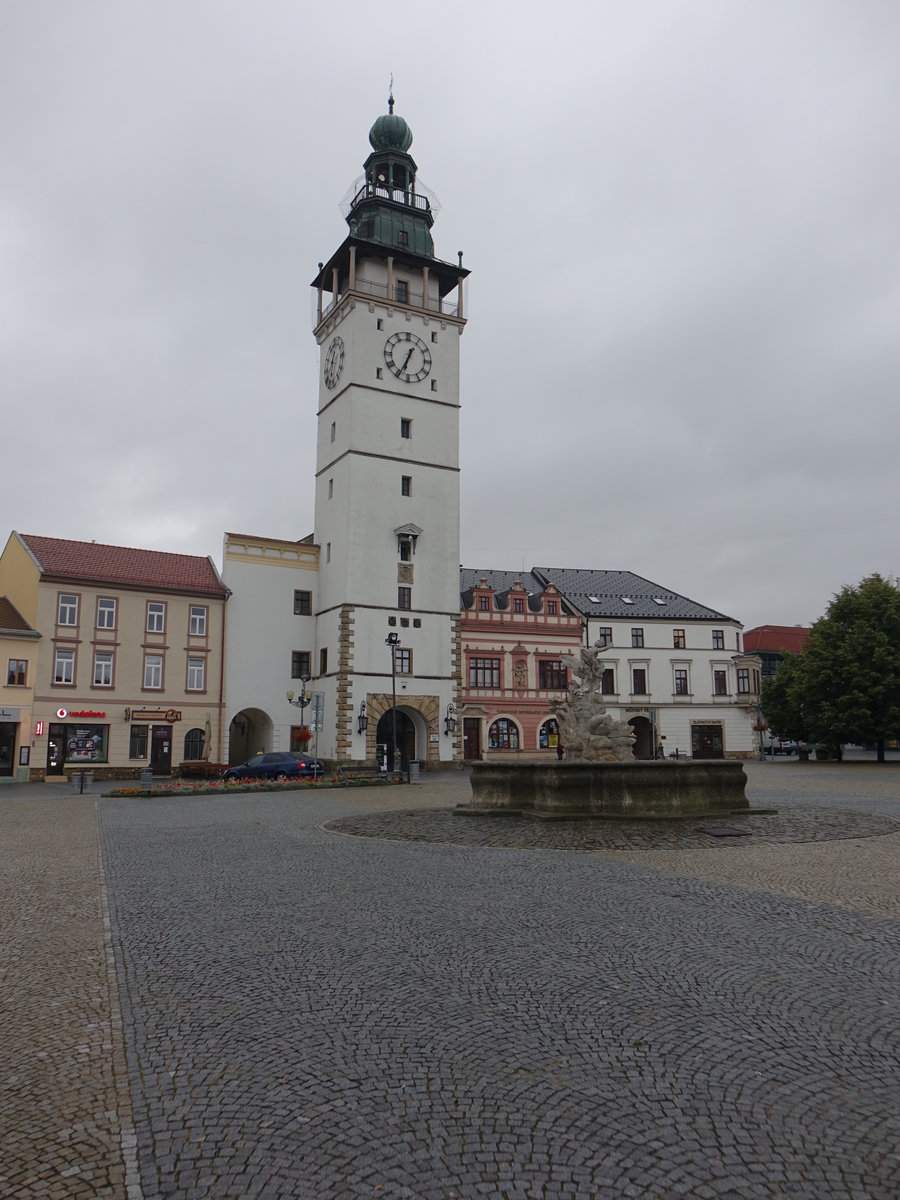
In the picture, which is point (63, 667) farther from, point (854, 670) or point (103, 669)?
point (854, 670)

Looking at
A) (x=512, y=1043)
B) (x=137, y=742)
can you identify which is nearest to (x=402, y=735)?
(x=137, y=742)

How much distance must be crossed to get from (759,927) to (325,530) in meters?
40.6

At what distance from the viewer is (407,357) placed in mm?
46562

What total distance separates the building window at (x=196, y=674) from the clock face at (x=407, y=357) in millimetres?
17922

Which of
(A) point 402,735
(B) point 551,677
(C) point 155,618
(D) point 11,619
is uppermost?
(C) point 155,618

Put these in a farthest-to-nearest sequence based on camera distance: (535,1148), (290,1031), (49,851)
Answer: (49,851), (290,1031), (535,1148)

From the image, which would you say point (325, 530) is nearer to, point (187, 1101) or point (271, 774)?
point (271, 774)

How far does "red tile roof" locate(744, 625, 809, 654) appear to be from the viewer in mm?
85000

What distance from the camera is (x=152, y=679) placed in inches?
1619

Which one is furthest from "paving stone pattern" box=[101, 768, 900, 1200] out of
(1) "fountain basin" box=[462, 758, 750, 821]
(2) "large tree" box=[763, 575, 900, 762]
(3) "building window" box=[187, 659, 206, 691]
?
(2) "large tree" box=[763, 575, 900, 762]

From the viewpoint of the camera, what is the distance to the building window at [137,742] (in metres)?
40.0

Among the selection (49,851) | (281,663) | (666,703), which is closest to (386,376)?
(281,663)

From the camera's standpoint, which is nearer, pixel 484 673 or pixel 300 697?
pixel 300 697

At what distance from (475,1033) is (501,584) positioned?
51.5 metres
